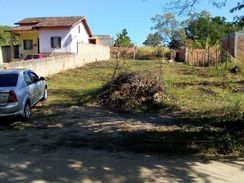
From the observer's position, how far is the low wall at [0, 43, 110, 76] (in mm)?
23231

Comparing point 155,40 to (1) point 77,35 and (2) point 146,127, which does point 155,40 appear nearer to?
(1) point 77,35

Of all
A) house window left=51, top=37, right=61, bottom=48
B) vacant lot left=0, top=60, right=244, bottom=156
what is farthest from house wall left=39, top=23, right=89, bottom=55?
vacant lot left=0, top=60, right=244, bottom=156

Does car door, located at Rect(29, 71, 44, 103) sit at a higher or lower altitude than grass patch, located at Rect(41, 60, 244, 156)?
higher

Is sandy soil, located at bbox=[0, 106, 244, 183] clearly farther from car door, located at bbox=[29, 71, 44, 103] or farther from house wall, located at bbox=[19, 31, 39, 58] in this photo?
house wall, located at bbox=[19, 31, 39, 58]

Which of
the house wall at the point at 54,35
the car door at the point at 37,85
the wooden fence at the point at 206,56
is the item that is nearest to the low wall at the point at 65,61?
the house wall at the point at 54,35

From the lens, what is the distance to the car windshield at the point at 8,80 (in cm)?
1232

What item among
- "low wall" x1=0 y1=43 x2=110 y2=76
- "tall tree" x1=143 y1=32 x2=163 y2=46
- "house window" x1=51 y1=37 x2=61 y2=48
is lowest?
"low wall" x1=0 y1=43 x2=110 y2=76

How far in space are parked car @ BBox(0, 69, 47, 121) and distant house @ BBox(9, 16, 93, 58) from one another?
32.6 meters

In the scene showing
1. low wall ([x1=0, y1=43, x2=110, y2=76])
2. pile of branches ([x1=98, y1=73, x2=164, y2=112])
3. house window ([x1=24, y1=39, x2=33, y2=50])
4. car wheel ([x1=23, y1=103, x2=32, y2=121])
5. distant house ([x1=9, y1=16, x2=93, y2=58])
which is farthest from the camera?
house window ([x1=24, y1=39, x2=33, y2=50])

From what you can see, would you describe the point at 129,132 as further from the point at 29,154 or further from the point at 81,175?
the point at 81,175

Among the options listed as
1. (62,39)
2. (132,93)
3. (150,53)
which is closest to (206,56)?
(62,39)

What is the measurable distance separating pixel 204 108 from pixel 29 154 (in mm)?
7380

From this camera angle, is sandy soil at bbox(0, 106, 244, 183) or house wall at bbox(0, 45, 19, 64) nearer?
sandy soil at bbox(0, 106, 244, 183)

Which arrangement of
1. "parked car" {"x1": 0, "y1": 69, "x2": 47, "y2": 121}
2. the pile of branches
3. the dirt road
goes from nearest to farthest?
the dirt road, "parked car" {"x1": 0, "y1": 69, "x2": 47, "y2": 121}, the pile of branches
